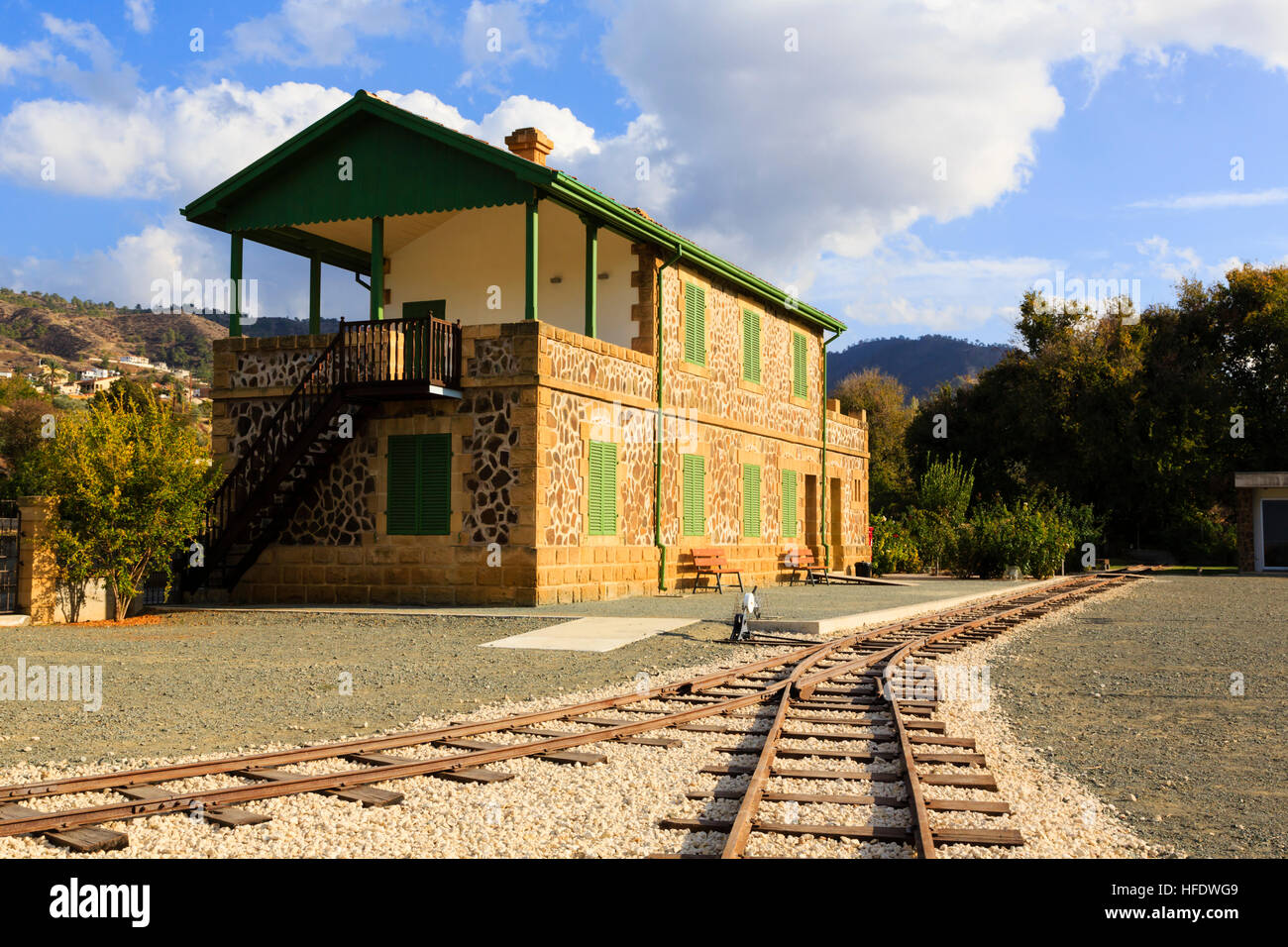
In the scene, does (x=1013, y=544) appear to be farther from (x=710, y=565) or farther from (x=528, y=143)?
(x=528, y=143)

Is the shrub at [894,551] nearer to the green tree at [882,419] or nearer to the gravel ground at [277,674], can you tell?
the gravel ground at [277,674]

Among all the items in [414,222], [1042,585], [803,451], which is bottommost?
[1042,585]

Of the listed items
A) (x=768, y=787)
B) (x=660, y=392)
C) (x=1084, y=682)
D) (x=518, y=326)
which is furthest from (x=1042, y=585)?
(x=768, y=787)

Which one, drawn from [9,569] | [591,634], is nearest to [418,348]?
[591,634]

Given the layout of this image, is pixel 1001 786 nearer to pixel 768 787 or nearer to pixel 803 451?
pixel 768 787

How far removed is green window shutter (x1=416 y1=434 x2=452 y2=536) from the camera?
61.3ft

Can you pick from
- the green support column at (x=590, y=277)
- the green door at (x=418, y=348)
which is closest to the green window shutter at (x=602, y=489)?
the green support column at (x=590, y=277)

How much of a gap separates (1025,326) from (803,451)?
934 inches

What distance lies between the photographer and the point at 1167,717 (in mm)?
8883

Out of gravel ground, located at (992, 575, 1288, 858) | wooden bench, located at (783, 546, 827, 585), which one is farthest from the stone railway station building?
gravel ground, located at (992, 575, 1288, 858)

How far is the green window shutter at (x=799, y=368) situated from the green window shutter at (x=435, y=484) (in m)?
13.2

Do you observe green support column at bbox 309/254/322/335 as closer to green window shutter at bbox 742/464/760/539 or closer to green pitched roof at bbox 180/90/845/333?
green pitched roof at bbox 180/90/845/333

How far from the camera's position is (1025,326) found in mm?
49531
